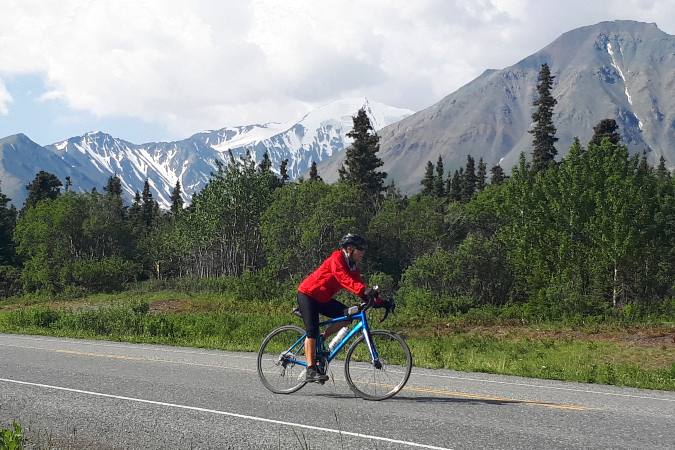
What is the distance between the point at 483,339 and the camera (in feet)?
75.9

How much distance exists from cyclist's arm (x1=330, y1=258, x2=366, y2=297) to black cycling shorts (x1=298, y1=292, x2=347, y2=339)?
602 millimetres

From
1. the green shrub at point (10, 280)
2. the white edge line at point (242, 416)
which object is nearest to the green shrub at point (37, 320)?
the white edge line at point (242, 416)

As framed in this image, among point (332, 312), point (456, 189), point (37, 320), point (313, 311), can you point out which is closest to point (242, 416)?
point (313, 311)

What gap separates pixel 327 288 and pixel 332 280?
5.8 inches

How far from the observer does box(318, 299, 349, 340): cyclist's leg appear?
353 inches

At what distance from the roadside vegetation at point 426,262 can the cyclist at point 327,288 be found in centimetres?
495

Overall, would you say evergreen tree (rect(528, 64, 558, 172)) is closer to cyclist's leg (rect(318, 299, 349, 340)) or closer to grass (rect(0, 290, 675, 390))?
grass (rect(0, 290, 675, 390))

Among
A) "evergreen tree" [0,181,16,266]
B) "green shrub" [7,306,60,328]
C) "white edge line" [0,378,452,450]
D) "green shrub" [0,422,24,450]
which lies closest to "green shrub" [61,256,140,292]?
"evergreen tree" [0,181,16,266]

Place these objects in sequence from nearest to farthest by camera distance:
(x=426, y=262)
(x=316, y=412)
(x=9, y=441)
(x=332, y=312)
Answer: (x=9, y=441)
(x=316, y=412)
(x=332, y=312)
(x=426, y=262)

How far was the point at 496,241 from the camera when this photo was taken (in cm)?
4738

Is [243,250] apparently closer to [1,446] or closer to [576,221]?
[576,221]

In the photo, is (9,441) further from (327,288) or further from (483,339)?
(483,339)

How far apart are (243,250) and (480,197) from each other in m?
28.5

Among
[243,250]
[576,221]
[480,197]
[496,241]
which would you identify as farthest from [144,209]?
[576,221]
